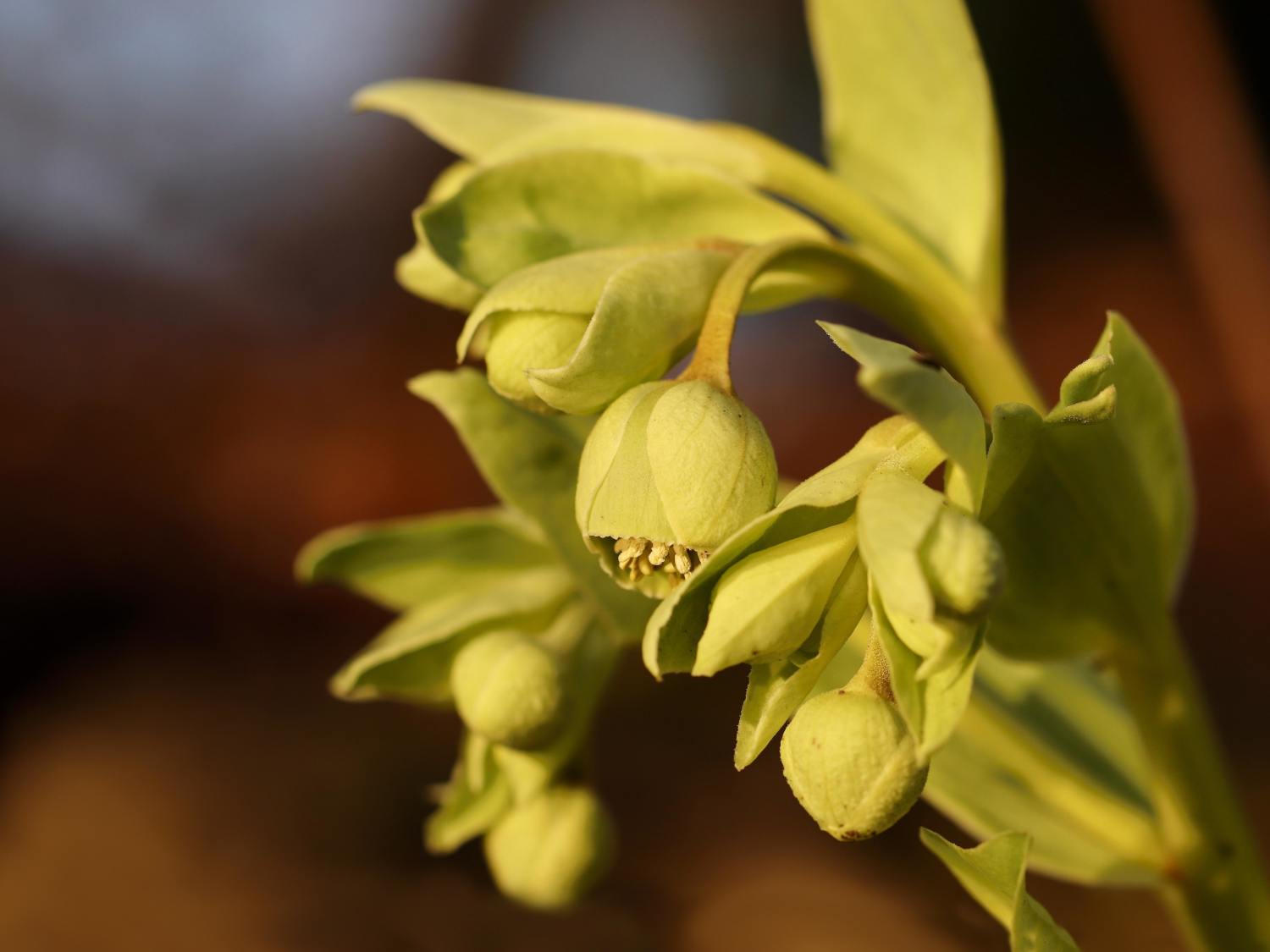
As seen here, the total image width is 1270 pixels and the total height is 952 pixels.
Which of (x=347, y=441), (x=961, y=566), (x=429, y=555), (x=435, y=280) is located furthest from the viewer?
(x=347, y=441)

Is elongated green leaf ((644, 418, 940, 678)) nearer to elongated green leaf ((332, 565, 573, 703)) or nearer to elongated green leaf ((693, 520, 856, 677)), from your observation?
elongated green leaf ((693, 520, 856, 677))

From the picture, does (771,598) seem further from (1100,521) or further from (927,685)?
(1100,521)

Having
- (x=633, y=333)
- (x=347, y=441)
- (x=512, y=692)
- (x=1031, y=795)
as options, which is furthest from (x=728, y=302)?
(x=347, y=441)

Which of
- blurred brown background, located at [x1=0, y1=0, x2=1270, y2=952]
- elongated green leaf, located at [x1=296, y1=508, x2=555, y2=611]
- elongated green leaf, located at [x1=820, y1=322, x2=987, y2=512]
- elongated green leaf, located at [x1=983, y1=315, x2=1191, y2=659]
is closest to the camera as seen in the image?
elongated green leaf, located at [x1=820, y1=322, x2=987, y2=512]

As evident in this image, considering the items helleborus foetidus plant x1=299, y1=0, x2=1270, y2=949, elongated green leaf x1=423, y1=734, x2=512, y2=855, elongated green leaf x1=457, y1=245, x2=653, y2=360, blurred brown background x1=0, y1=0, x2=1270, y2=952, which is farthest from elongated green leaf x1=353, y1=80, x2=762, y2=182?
blurred brown background x1=0, y1=0, x2=1270, y2=952

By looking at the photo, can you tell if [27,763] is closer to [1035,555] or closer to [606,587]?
[606,587]

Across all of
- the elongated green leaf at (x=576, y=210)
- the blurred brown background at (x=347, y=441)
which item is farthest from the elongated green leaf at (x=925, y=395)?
the blurred brown background at (x=347, y=441)
